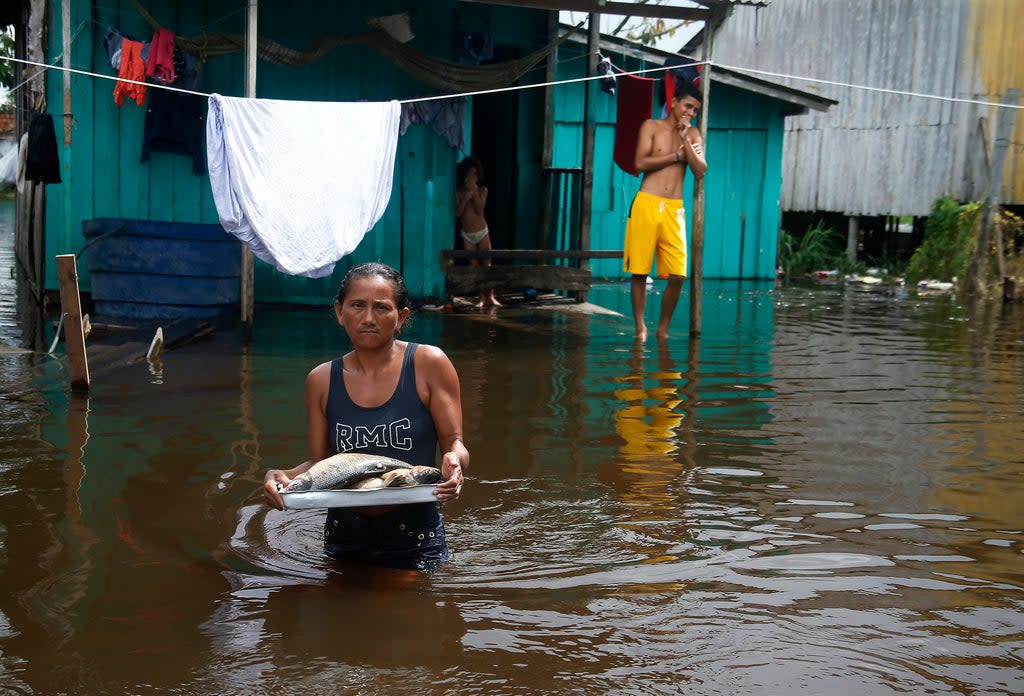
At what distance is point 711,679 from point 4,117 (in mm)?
38496

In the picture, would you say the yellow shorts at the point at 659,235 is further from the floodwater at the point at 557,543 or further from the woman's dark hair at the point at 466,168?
the woman's dark hair at the point at 466,168

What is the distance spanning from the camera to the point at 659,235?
376 inches

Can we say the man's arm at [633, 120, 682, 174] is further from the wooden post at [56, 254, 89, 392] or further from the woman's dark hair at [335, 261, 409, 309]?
the woman's dark hair at [335, 261, 409, 309]

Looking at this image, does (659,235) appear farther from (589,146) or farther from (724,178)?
(724,178)

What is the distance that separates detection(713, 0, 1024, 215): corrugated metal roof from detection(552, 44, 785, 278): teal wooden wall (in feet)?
9.16

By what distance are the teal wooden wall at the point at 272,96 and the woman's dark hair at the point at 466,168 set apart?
0.07 metres

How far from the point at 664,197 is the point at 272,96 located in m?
4.07

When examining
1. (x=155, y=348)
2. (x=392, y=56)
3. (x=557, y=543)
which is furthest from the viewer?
(x=392, y=56)

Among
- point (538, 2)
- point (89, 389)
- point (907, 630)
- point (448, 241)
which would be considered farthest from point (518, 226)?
point (907, 630)

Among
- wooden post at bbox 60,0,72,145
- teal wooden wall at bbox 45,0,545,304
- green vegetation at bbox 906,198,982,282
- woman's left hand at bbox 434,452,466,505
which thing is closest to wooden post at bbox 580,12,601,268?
teal wooden wall at bbox 45,0,545,304

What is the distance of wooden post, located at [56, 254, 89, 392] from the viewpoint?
653cm

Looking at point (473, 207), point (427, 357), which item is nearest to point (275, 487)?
point (427, 357)

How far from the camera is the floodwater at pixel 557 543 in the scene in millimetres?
3152

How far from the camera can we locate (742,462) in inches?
217
